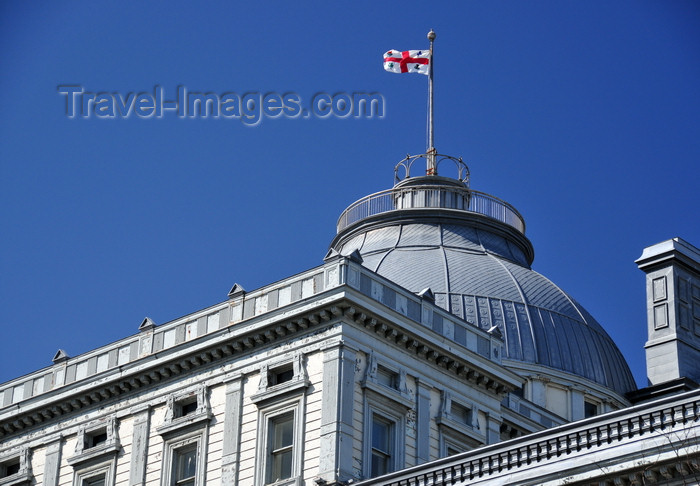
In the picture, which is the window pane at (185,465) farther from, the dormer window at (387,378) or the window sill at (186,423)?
the dormer window at (387,378)

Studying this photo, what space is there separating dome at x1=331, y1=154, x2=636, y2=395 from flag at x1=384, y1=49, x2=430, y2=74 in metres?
7.07

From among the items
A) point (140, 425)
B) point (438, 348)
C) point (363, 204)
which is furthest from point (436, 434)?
point (363, 204)

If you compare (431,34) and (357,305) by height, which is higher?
(431,34)

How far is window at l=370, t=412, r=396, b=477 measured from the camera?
48.9 m

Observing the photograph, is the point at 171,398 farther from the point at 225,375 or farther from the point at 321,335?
the point at 321,335

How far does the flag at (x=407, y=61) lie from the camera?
79562 millimetres

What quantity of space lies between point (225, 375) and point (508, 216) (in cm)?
2610

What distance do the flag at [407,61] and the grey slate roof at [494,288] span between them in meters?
9.64

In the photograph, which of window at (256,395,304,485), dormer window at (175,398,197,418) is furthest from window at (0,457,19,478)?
window at (256,395,304,485)

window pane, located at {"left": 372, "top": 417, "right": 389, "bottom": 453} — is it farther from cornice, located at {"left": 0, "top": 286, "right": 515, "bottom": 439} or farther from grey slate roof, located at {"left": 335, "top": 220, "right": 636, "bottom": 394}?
grey slate roof, located at {"left": 335, "top": 220, "right": 636, "bottom": 394}

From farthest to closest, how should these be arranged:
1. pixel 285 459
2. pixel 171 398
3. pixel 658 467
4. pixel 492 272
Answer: pixel 492 272
pixel 171 398
pixel 285 459
pixel 658 467

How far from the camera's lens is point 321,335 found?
163 feet

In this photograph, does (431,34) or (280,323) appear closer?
(280,323)

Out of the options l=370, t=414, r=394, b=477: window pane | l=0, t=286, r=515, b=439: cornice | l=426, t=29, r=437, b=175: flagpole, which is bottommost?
l=370, t=414, r=394, b=477: window pane
